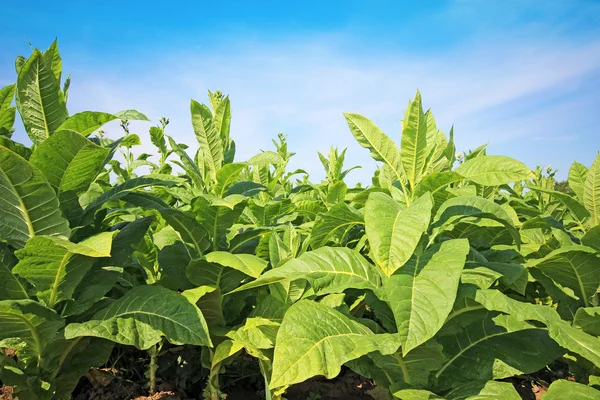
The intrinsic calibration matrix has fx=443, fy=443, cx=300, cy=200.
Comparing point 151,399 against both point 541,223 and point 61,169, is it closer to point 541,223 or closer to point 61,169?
point 61,169

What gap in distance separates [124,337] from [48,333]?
489mm

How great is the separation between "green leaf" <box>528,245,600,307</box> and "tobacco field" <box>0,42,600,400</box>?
0.01m

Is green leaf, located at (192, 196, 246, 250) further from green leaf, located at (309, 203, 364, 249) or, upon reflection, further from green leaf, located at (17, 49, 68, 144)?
green leaf, located at (17, 49, 68, 144)

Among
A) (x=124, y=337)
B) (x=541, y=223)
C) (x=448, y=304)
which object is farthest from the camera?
(x=541, y=223)

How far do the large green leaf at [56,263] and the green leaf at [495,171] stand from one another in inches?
70.8

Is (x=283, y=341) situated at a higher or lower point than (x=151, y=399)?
higher

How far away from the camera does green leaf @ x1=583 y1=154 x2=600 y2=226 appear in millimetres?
2750

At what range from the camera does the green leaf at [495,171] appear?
2.16 metres

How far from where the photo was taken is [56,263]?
208 centimetres

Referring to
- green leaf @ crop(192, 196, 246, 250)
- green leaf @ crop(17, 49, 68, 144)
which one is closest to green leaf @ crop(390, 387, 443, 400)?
green leaf @ crop(192, 196, 246, 250)

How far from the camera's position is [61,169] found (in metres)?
2.15

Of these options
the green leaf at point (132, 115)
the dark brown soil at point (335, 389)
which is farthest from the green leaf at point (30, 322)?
the dark brown soil at point (335, 389)

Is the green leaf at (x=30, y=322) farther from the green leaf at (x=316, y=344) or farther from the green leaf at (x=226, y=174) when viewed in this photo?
the green leaf at (x=316, y=344)

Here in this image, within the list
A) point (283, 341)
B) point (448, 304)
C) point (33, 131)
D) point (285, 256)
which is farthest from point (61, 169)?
point (448, 304)
